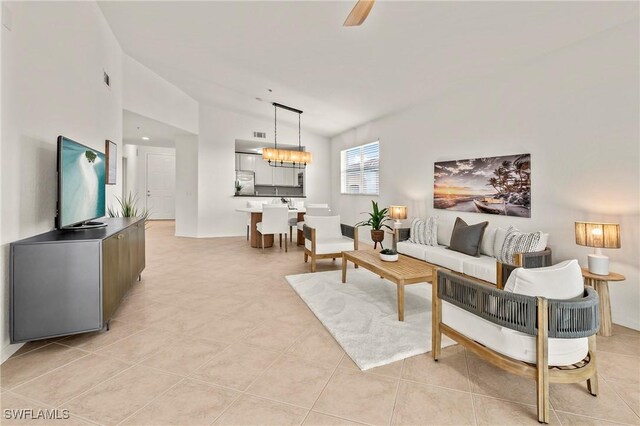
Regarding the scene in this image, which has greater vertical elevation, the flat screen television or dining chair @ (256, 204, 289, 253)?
the flat screen television

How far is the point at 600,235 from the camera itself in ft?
7.86

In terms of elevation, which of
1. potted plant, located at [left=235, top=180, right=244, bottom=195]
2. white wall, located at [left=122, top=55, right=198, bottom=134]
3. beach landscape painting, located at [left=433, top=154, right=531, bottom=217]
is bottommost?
beach landscape painting, located at [left=433, top=154, right=531, bottom=217]

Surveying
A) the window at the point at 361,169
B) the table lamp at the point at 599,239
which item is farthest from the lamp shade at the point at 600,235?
the window at the point at 361,169

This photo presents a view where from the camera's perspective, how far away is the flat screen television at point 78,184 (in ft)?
7.12

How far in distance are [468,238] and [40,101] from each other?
4438 millimetres

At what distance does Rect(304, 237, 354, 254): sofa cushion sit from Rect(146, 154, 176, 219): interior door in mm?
8371

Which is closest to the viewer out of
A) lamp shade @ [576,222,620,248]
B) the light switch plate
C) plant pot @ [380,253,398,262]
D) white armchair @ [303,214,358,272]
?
the light switch plate

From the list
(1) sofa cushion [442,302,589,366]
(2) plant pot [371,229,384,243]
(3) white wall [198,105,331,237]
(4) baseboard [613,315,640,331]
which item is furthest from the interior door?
(4) baseboard [613,315,640,331]

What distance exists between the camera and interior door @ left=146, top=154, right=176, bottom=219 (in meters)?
10.4

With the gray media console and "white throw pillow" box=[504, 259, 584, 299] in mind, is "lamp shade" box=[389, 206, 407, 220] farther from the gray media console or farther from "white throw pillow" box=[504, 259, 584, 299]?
the gray media console

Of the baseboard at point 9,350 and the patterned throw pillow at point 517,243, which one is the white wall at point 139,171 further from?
the patterned throw pillow at point 517,243

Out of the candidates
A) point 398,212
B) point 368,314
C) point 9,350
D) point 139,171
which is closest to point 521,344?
point 368,314

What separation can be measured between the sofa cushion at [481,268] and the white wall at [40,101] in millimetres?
4001

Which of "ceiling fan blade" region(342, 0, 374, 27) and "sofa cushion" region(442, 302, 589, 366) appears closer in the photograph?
"sofa cushion" region(442, 302, 589, 366)
